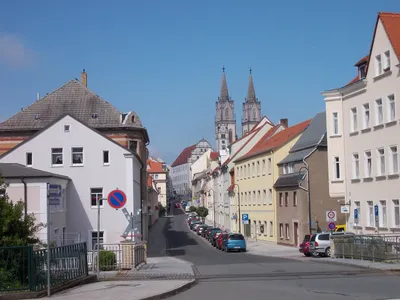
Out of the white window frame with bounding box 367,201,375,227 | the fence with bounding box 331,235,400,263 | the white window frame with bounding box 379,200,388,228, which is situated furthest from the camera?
the white window frame with bounding box 367,201,375,227

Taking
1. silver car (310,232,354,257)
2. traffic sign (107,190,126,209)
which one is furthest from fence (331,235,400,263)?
traffic sign (107,190,126,209)

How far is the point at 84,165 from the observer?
47.3 meters

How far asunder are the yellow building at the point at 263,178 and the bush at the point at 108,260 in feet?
118

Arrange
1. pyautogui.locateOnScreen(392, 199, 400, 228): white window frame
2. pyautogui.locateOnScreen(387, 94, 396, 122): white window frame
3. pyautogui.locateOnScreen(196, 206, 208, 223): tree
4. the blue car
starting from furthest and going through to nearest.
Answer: pyautogui.locateOnScreen(196, 206, 208, 223): tree → the blue car → pyautogui.locateOnScreen(387, 94, 396, 122): white window frame → pyautogui.locateOnScreen(392, 199, 400, 228): white window frame

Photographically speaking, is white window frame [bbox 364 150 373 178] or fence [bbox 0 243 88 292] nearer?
fence [bbox 0 243 88 292]

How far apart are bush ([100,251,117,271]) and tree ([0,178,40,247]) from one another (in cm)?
930

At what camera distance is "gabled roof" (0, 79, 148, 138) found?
197 ft

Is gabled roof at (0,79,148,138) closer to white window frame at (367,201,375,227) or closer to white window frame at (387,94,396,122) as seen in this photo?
white window frame at (367,201,375,227)

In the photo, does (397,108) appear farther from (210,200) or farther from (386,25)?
(210,200)

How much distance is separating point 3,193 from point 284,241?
44.2 m

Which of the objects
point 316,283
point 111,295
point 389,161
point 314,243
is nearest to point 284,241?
point 314,243

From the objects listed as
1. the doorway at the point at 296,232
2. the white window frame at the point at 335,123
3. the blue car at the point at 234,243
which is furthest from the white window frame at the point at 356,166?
the blue car at the point at 234,243

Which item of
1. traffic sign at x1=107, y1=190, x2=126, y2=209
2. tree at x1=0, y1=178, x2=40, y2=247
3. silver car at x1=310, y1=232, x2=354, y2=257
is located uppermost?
traffic sign at x1=107, y1=190, x2=126, y2=209

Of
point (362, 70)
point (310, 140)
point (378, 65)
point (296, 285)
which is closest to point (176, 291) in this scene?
point (296, 285)
